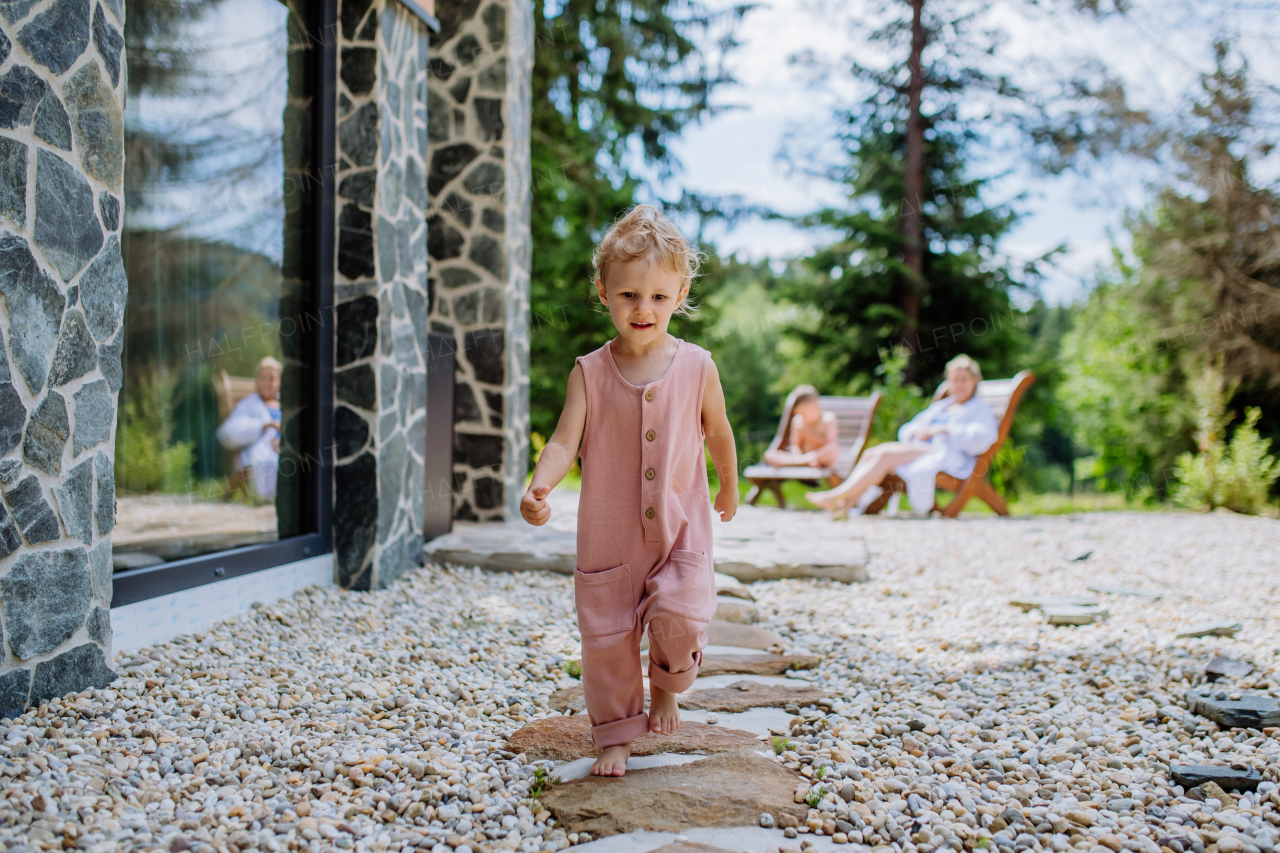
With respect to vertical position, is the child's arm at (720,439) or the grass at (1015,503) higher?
the child's arm at (720,439)

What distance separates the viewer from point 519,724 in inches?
92.0

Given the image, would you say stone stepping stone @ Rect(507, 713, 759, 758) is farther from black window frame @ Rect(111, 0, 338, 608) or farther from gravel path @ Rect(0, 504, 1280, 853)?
black window frame @ Rect(111, 0, 338, 608)

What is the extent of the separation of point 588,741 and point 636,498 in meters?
0.71

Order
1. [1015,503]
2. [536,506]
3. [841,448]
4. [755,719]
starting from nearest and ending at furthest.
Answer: [536,506]
[755,719]
[841,448]
[1015,503]

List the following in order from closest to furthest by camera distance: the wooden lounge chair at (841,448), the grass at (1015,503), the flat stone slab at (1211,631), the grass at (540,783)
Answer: the grass at (540,783) < the flat stone slab at (1211,631) < the wooden lounge chair at (841,448) < the grass at (1015,503)

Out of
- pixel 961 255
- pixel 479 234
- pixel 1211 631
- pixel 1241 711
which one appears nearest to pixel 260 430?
pixel 479 234

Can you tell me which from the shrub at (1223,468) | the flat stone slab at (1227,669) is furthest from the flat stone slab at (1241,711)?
the shrub at (1223,468)

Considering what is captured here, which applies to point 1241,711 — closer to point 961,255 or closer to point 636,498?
point 636,498

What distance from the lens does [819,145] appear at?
13570 mm

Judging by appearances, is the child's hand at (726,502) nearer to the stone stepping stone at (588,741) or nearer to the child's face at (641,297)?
the child's face at (641,297)

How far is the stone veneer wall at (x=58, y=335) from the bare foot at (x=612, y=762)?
5.16ft

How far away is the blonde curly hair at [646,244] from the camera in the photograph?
187cm

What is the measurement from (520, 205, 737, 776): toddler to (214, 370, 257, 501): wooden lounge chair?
231 cm

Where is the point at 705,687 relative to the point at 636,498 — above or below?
below
